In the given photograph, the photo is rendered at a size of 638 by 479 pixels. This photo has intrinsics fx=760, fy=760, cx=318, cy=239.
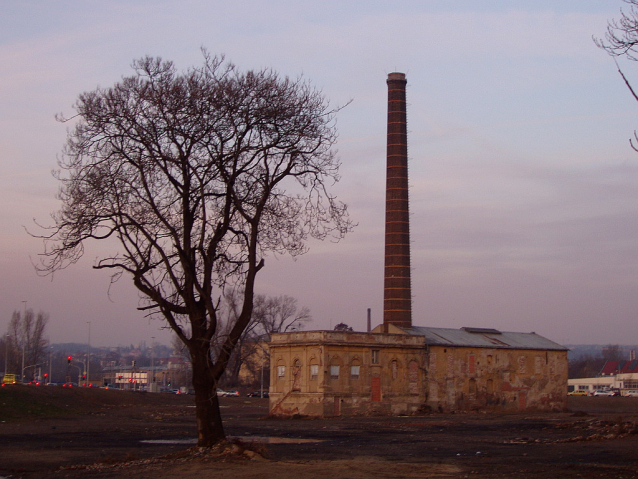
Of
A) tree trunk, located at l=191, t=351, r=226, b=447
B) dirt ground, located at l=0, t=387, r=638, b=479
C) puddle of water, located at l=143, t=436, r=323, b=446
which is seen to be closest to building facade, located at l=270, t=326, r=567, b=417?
dirt ground, located at l=0, t=387, r=638, b=479

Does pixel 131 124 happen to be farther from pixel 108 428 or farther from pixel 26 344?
pixel 26 344

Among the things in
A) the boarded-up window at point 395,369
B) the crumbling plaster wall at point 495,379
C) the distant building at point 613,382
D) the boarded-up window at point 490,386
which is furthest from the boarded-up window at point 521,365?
the distant building at point 613,382

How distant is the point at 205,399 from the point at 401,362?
33.5 metres

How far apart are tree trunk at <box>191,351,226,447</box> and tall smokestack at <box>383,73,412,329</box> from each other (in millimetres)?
37369

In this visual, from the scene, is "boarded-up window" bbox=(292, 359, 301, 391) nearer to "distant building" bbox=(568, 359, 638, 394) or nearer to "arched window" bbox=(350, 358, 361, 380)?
"arched window" bbox=(350, 358, 361, 380)

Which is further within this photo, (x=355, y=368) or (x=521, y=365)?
(x=521, y=365)

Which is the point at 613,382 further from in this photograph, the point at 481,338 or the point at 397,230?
the point at 397,230

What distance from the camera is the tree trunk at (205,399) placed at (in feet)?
54.2

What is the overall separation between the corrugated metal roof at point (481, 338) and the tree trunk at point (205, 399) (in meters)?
35.1

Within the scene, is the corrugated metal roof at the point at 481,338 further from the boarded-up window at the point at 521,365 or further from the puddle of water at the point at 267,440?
the puddle of water at the point at 267,440

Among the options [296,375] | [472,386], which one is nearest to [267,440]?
[296,375]

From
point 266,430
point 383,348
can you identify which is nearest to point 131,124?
point 266,430

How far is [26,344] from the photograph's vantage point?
93.0m

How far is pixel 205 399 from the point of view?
16516 millimetres
